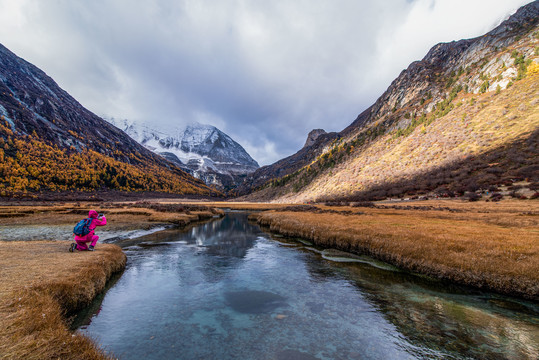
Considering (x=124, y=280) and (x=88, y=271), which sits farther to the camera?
(x=124, y=280)

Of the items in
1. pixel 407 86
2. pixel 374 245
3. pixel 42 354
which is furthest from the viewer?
pixel 407 86

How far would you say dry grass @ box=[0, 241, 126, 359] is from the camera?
214 inches

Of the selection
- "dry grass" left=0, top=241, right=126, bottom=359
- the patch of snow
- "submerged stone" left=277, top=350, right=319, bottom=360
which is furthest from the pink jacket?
the patch of snow

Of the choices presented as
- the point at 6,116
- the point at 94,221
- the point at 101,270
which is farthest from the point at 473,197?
the point at 6,116

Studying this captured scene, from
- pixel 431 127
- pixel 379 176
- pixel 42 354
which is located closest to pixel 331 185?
pixel 379 176

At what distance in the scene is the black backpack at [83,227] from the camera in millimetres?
17337

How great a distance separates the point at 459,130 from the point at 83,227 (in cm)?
12406

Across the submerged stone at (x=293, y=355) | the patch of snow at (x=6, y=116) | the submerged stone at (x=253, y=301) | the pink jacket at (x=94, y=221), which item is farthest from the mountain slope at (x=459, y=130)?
the patch of snow at (x=6, y=116)

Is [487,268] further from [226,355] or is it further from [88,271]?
[88,271]

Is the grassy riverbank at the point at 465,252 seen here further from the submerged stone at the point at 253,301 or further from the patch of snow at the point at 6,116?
the patch of snow at the point at 6,116

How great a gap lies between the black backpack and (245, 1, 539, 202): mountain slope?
3195 inches

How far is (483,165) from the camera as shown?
6994 cm

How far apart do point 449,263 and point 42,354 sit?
21.0 m

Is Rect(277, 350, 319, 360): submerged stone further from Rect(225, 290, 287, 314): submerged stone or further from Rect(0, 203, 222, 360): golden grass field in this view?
Rect(0, 203, 222, 360): golden grass field
